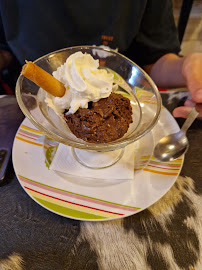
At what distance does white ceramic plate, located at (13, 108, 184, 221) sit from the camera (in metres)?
0.65

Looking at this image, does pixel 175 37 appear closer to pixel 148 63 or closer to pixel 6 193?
pixel 148 63

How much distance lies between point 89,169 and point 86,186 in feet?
0.24

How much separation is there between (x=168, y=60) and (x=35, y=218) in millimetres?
1013

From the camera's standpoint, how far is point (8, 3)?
943 millimetres

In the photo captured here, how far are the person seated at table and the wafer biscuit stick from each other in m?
0.47

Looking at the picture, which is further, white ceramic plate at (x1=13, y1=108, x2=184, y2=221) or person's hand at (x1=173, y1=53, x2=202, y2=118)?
person's hand at (x1=173, y1=53, x2=202, y2=118)

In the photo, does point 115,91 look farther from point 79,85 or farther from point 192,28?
point 192,28

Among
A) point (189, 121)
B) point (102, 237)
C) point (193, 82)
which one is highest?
point (193, 82)

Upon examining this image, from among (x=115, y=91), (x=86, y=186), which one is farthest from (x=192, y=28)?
(x=86, y=186)

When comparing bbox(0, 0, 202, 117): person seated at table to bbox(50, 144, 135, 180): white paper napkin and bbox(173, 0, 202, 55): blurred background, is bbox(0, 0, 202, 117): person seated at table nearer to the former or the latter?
bbox(50, 144, 135, 180): white paper napkin

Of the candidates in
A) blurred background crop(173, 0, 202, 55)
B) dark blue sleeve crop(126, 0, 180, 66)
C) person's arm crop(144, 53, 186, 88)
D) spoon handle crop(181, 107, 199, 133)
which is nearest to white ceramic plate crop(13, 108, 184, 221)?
spoon handle crop(181, 107, 199, 133)

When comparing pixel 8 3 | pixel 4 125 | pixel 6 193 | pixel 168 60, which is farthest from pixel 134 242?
pixel 8 3

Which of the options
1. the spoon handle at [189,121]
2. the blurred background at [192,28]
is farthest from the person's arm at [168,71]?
the blurred background at [192,28]

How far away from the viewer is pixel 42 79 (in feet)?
2.07
